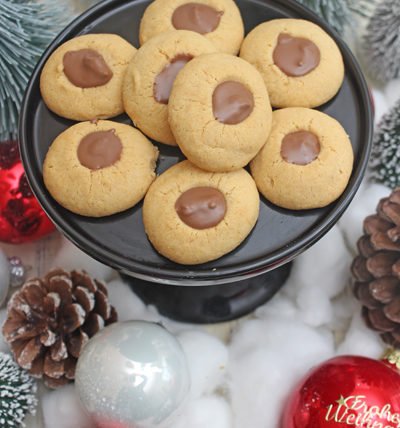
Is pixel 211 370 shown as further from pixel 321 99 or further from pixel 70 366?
pixel 321 99

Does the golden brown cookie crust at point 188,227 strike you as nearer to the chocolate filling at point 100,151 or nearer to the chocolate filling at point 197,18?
the chocolate filling at point 100,151

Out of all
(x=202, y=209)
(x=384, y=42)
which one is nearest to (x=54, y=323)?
(x=202, y=209)

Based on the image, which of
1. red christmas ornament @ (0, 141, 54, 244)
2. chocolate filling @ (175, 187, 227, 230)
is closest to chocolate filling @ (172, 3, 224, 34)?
chocolate filling @ (175, 187, 227, 230)

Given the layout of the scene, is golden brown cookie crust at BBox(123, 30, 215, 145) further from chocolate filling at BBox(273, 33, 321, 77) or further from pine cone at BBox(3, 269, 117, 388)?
pine cone at BBox(3, 269, 117, 388)

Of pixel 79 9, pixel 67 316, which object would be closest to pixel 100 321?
pixel 67 316

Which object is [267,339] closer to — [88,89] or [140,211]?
[140,211]

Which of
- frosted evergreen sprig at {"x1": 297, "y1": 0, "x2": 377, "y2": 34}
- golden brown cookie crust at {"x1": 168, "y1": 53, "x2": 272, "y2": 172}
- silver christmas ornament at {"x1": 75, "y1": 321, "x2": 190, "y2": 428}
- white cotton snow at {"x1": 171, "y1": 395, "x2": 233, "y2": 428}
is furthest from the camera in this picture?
frosted evergreen sprig at {"x1": 297, "y1": 0, "x2": 377, "y2": 34}
